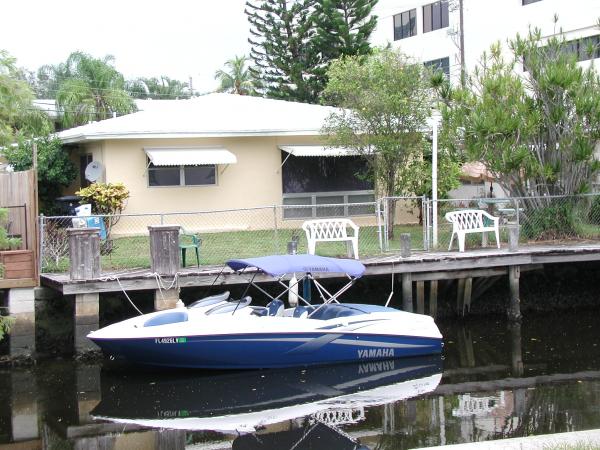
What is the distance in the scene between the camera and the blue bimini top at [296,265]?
14.5 meters

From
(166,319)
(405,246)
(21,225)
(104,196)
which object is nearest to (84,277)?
(21,225)

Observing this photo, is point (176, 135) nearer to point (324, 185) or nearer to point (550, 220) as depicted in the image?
point (324, 185)

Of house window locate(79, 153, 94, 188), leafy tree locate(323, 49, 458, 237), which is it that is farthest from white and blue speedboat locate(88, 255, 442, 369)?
house window locate(79, 153, 94, 188)

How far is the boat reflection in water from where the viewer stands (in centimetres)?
1234

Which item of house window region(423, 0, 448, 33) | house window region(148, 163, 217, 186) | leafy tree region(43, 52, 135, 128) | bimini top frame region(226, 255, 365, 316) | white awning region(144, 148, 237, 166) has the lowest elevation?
bimini top frame region(226, 255, 365, 316)

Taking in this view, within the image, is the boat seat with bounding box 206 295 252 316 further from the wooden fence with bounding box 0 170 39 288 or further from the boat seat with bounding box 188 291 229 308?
the wooden fence with bounding box 0 170 39 288

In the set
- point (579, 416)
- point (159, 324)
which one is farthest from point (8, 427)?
point (579, 416)

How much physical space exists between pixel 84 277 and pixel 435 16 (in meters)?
31.4

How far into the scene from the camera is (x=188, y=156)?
22500mm

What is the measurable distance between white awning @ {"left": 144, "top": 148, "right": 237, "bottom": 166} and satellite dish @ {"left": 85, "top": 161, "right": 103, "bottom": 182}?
1.29 m

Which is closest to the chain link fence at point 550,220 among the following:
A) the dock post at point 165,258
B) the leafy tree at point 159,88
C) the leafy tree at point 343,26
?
the dock post at point 165,258

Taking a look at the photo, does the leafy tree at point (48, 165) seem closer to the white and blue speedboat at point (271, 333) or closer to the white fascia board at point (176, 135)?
the white fascia board at point (176, 135)

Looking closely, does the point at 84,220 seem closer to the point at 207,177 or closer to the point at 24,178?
the point at 24,178

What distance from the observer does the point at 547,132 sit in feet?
67.5
